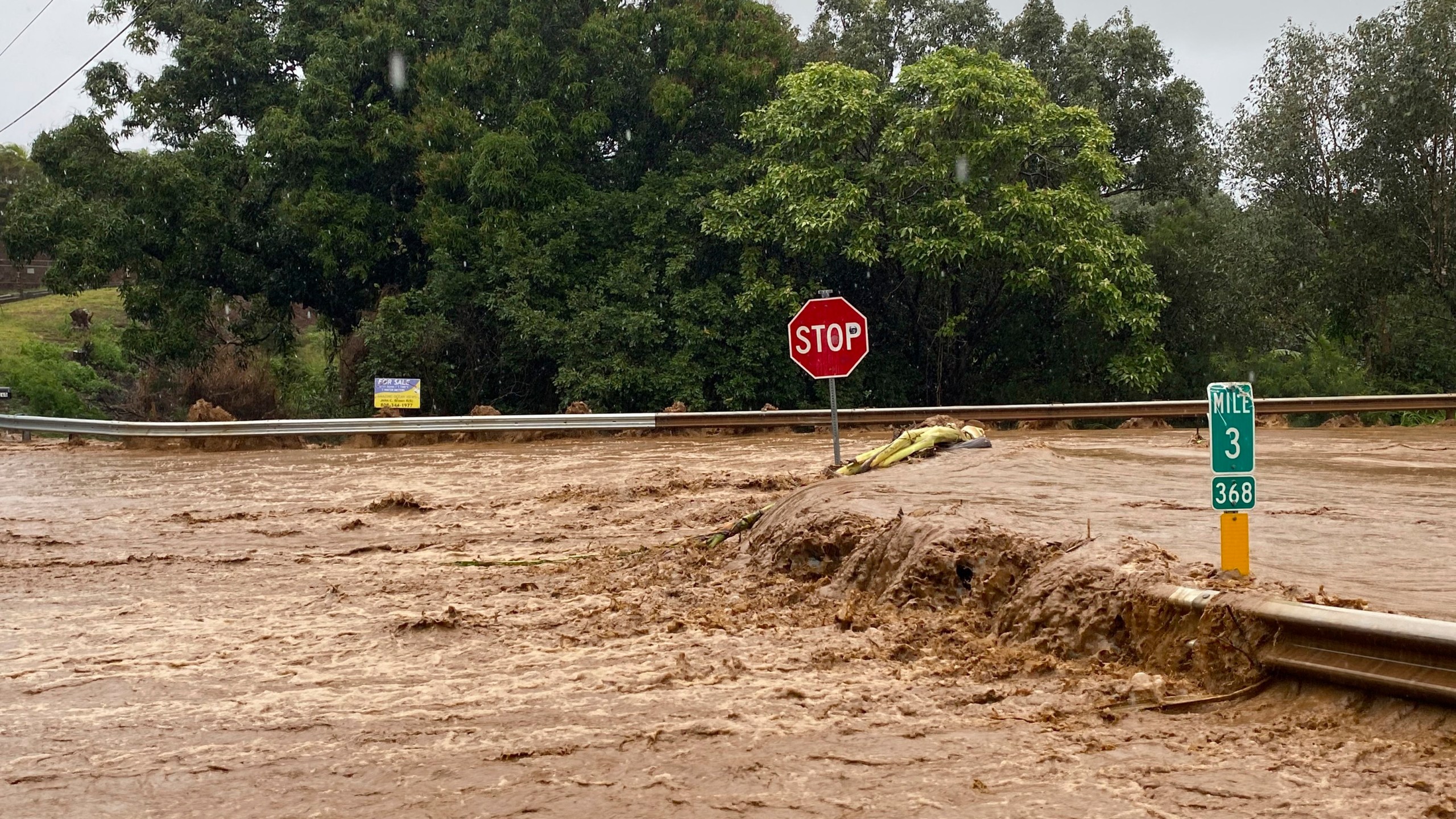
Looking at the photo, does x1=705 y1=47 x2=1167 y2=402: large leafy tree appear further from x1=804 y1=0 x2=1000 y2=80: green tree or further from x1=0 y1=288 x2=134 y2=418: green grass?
x1=0 y1=288 x2=134 y2=418: green grass

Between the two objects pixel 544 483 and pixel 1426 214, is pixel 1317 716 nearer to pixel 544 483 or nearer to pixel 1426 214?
pixel 544 483

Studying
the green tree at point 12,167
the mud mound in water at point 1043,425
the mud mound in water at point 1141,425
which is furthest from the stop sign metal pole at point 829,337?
the green tree at point 12,167

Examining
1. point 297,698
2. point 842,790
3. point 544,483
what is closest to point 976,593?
point 842,790

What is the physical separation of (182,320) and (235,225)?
2.65 meters

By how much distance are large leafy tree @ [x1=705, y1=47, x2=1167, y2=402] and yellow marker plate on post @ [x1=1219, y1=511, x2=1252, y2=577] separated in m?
19.8

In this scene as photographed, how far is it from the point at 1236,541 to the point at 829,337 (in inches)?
264

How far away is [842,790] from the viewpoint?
4125mm

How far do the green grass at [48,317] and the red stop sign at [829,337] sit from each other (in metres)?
41.0

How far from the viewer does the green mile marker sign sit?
5566 millimetres

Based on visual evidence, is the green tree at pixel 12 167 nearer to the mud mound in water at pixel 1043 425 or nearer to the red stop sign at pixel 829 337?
the mud mound in water at pixel 1043 425

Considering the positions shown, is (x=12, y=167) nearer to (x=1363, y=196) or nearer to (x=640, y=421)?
(x=640, y=421)

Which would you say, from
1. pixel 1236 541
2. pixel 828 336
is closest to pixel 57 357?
pixel 828 336

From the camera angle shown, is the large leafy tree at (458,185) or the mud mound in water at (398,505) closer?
the mud mound in water at (398,505)

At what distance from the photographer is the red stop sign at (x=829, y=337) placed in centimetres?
1206
